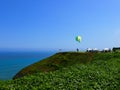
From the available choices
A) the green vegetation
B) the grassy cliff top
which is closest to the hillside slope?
the grassy cliff top

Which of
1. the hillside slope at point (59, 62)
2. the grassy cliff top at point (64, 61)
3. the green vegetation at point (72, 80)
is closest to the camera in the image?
the green vegetation at point (72, 80)

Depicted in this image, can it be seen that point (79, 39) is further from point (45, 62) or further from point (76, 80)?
point (76, 80)

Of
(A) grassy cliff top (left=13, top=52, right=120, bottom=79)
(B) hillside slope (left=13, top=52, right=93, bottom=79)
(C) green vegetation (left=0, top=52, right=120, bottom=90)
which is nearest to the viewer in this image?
(C) green vegetation (left=0, top=52, right=120, bottom=90)

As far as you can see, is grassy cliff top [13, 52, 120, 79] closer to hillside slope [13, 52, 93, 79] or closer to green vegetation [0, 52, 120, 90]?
hillside slope [13, 52, 93, 79]

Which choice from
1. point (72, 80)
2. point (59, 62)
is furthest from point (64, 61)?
point (72, 80)

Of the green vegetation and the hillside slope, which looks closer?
the green vegetation

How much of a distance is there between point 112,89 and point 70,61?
811 inches

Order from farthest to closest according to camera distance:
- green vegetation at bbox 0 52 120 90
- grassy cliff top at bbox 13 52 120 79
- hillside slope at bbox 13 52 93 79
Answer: grassy cliff top at bbox 13 52 120 79 → hillside slope at bbox 13 52 93 79 → green vegetation at bbox 0 52 120 90

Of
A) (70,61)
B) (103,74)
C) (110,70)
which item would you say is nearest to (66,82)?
(103,74)

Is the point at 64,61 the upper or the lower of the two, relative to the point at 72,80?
upper

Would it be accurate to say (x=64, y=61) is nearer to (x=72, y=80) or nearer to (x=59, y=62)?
(x=59, y=62)

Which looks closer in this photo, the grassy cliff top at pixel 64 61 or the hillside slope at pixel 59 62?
the hillside slope at pixel 59 62

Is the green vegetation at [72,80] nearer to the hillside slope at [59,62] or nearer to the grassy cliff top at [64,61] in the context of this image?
the grassy cliff top at [64,61]

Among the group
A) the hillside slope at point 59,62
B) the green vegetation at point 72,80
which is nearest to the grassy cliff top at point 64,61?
the hillside slope at point 59,62
